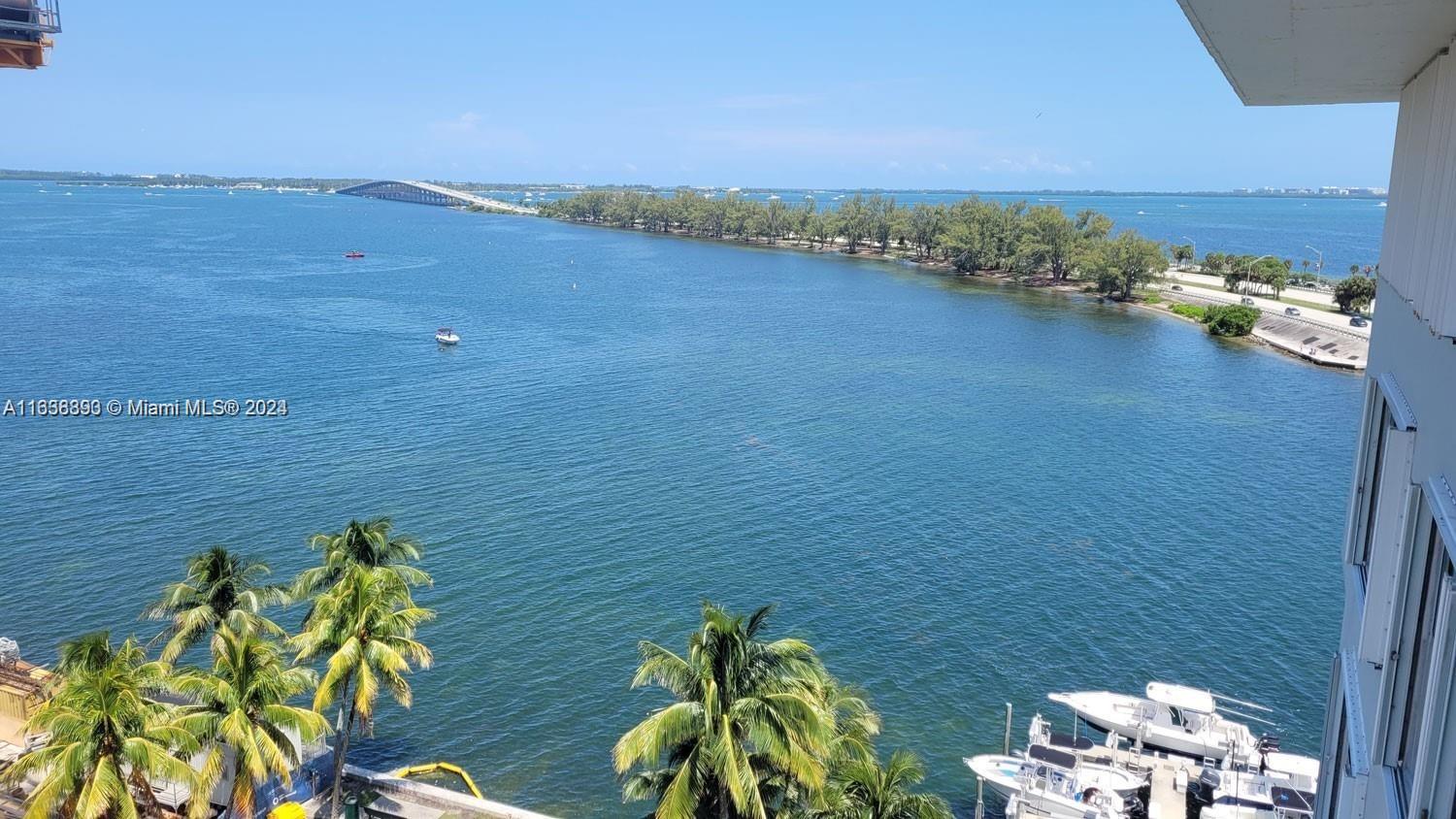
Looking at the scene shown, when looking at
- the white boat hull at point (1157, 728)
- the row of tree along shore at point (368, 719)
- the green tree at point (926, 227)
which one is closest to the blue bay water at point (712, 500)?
the white boat hull at point (1157, 728)

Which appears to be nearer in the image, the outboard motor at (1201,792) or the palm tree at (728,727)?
the palm tree at (728,727)

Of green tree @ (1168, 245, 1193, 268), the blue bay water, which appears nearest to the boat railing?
the blue bay water

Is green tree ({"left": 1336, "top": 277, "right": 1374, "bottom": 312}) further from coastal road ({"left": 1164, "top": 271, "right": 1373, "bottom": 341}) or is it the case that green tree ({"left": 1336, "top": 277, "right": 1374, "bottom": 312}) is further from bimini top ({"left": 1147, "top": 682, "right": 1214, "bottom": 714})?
bimini top ({"left": 1147, "top": 682, "right": 1214, "bottom": 714})

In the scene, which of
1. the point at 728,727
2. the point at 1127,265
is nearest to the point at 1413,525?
the point at 728,727

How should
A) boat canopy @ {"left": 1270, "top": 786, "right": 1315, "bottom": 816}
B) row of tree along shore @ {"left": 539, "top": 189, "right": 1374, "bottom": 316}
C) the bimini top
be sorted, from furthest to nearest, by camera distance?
row of tree along shore @ {"left": 539, "top": 189, "right": 1374, "bottom": 316} < the bimini top < boat canopy @ {"left": 1270, "top": 786, "right": 1315, "bottom": 816}

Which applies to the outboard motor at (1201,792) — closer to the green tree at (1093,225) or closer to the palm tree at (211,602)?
the palm tree at (211,602)

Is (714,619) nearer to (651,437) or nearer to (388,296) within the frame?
(651,437)
